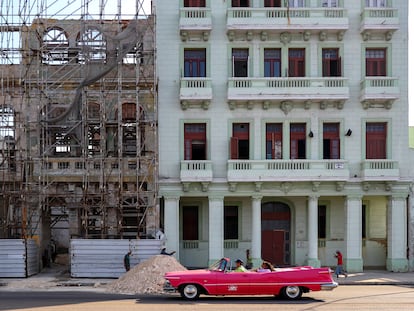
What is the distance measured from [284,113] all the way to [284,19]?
202 inches

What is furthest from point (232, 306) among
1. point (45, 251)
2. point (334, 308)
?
point (45, 251)

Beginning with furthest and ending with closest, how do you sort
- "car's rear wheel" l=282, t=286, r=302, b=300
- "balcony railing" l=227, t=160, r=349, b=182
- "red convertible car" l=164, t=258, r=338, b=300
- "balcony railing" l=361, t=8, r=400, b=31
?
"balcony railing" l=361, t=8, r=400, b=31, "balcony railing" l=227, t=160, r=349, b=182, "car's rear wheel" l=282, t=286, r=302, b=300, "red convertible car" l=164, t=258, r=338, b=300

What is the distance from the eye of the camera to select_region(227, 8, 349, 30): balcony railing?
1243 inches

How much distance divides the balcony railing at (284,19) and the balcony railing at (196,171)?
760cm

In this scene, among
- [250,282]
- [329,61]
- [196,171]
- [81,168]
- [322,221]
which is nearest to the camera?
[250,282]

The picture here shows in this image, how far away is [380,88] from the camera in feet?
104

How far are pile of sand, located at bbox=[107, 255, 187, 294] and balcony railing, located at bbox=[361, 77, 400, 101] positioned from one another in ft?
47.4

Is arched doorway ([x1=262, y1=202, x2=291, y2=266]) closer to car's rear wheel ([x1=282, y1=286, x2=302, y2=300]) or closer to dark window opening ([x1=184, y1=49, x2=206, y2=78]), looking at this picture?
dark window opening ([x1=184, y1=49, x2=206, y2=78])

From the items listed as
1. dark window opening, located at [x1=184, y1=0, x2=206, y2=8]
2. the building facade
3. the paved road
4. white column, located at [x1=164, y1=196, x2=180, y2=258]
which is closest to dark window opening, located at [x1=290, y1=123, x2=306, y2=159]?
the building facade

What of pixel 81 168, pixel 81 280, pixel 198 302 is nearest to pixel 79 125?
pixel 81 168

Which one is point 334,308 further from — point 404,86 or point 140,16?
point 140,16

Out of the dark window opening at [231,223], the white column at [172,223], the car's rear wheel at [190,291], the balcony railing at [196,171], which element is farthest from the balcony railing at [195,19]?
the car's rear wheel at [190,291]

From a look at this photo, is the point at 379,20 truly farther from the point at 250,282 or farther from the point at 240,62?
the point at 250,282

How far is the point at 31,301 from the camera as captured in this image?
69.4 feet
